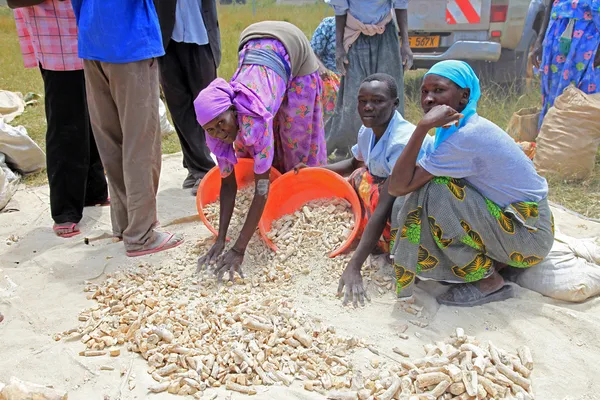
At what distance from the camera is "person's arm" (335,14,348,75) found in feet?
14.2

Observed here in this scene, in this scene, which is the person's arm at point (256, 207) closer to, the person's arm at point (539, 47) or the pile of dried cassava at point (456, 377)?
the pile of dried cassava at point (456, 377)

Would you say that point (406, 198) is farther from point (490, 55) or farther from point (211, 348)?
point (490, 55)

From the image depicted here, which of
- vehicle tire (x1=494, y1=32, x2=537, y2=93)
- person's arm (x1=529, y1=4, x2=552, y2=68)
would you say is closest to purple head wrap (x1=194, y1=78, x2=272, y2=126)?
person's arm (x1=529, y1=4, x2=552, y2=68)

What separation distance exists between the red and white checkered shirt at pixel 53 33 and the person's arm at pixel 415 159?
2.04 meters

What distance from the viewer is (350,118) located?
4621 millimetres

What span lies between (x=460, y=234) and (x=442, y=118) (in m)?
0.58

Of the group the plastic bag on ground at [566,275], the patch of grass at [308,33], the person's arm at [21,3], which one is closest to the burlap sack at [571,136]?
the patch of grass at [308,33]

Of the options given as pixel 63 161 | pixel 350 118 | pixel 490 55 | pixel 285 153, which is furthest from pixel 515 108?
pixel 63 161

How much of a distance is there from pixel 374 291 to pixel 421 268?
0.29 meters

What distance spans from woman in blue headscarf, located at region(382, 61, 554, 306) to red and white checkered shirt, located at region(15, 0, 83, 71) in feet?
6.79

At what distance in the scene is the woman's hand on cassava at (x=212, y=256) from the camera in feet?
10.0

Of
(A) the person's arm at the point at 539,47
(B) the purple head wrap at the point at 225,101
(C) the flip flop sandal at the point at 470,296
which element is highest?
(B) the purple head wrap at the point at 225,101

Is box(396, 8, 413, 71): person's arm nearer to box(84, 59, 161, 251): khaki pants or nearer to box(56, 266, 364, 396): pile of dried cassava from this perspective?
box(84, 59, 161, 251): khaki pants

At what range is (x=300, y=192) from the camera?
354 centimetres
